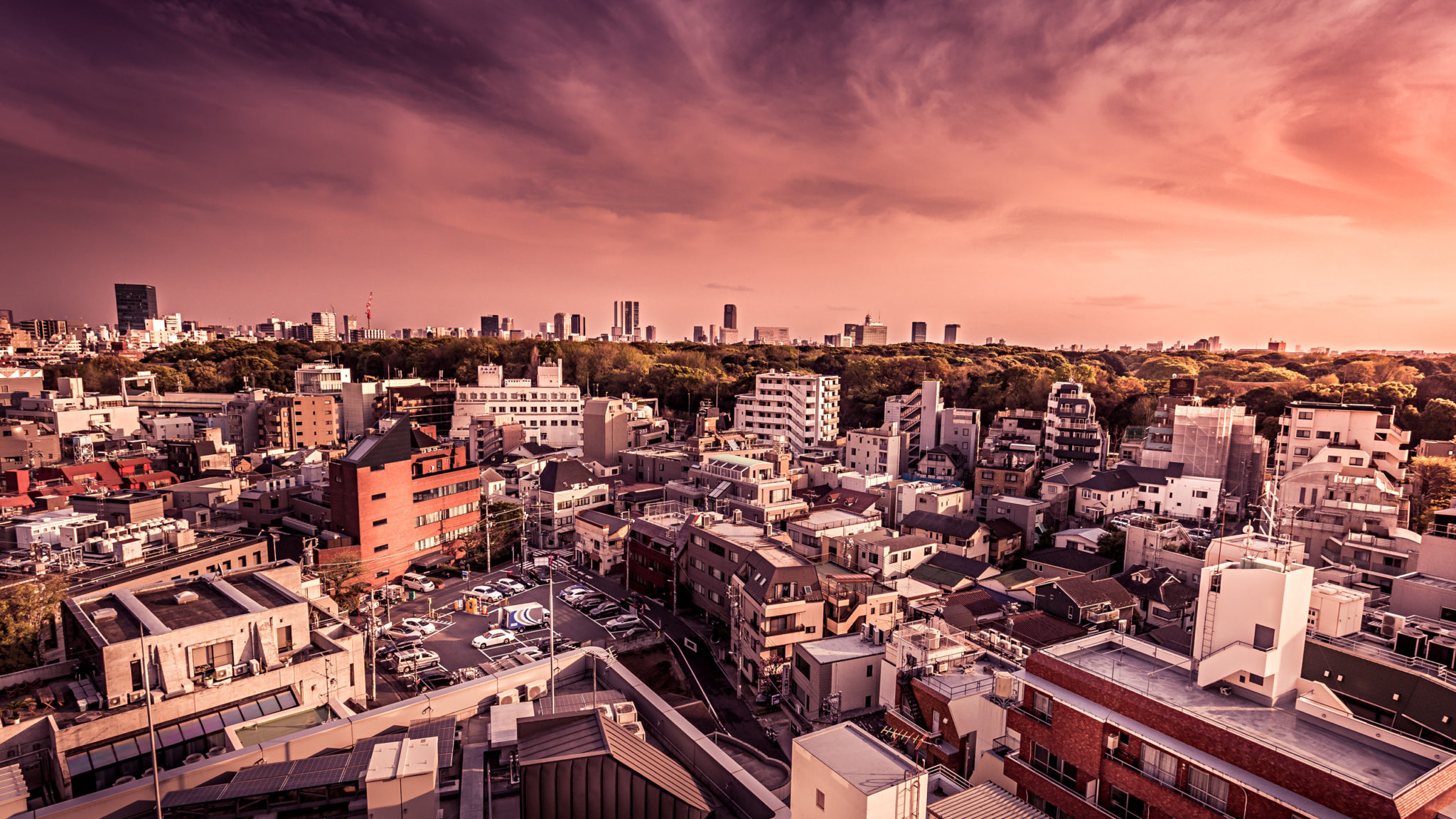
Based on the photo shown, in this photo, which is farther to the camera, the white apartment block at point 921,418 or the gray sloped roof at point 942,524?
the white apartment block at point 921,418

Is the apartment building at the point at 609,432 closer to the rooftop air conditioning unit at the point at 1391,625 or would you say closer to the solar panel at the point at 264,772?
the rooftop air conditioning unit at the point at 1391,625

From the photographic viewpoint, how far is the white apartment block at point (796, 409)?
47.0 m

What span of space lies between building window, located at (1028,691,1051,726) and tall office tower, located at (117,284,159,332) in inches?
7435

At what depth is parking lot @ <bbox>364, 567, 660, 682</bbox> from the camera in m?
20.6

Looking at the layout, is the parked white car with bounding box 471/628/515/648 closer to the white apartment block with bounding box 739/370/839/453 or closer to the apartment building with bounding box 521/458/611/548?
the apartment building with bounding box 521/458/611/548

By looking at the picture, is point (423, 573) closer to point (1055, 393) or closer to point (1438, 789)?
point (1438, 789)

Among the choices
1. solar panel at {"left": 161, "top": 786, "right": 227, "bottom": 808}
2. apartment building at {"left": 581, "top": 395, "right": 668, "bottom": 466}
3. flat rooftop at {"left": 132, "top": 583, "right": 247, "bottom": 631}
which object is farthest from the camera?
apartment building at {"left": 581, "top": 395, "right": 668, "bottom": 466}

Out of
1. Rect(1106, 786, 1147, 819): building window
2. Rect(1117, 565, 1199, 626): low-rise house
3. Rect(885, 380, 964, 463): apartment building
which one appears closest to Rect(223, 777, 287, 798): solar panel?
Rect(1106, 786, 1147, 819): building window

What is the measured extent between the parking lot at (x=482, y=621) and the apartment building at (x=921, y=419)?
24.5 meters

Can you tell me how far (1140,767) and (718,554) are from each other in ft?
50.5

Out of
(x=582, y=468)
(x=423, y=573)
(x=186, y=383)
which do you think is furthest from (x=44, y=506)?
(x=186, y=383)

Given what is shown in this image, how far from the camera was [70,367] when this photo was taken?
A: 63.8m

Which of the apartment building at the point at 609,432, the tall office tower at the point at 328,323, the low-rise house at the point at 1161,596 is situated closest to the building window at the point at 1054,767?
the low-rise house at the point at 1161,596

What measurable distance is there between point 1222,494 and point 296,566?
36.1 metres
